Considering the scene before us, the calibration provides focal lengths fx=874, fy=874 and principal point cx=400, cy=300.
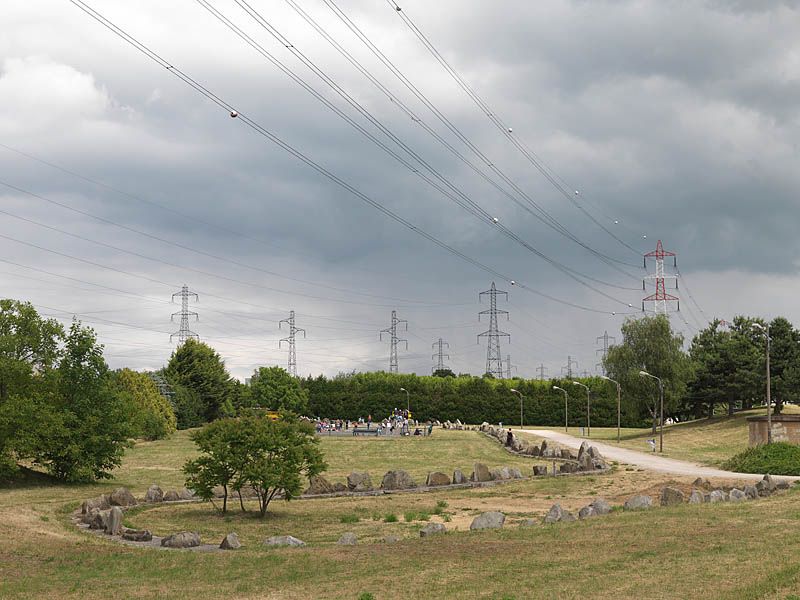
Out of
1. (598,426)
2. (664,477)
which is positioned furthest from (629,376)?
(664,477)

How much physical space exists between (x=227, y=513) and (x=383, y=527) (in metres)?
7.16

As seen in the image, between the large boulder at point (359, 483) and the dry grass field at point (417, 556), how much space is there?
5491 mm

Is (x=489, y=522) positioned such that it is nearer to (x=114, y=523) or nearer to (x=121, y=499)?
(x=114, y=523)

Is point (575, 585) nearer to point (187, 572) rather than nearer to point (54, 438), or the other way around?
point (187, 572)

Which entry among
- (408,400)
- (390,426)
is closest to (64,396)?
(390,426)

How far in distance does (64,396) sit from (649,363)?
71.5 m

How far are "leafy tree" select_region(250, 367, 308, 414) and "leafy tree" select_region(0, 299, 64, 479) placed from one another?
83903mm

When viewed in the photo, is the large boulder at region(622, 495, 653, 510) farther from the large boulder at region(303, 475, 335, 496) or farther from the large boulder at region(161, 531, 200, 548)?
the large boulder at region(303, 475, 335, 496)

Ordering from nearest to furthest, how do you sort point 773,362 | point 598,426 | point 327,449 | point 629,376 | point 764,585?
point 764,585, point 327,449, point 773,362, point 629,376, point 598,426

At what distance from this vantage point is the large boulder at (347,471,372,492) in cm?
3972

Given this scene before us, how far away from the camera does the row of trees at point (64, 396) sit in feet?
132

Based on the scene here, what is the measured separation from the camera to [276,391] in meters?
128

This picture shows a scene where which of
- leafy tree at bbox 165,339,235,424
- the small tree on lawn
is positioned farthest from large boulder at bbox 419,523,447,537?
leafy tree at bbox 165,339,235,424

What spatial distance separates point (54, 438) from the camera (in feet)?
133
